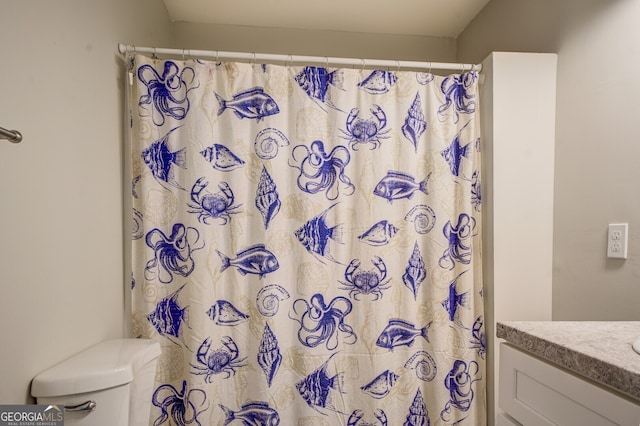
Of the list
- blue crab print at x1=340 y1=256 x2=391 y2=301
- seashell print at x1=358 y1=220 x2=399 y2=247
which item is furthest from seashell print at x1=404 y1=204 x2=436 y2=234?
blue crab print at x1=340 y1=256 x2=391 y2=301

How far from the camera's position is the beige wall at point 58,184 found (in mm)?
912

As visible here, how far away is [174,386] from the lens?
1608 mm

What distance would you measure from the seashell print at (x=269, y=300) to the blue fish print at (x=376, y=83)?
1046 millimetres

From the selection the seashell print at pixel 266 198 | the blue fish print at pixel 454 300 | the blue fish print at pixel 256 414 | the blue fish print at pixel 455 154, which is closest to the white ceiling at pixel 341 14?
the blue fish print at pixel 455 154

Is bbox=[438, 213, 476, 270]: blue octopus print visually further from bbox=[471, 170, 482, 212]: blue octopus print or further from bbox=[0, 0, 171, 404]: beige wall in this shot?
bbox=[0, 0, 171, 404]: beige wall

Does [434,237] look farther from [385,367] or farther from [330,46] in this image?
[330,46]

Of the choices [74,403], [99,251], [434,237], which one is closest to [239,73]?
[99,251]

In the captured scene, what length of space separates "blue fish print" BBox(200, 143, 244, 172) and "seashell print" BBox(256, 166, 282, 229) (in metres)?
0.13

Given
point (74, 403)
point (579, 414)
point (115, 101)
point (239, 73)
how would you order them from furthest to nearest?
point (239, 73) < point (115, 101) < point (74, 403) < point (579, 414)

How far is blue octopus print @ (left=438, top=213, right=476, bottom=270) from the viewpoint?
68.1 inches

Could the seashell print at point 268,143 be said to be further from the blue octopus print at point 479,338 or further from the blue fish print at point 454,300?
the blue octopus print at point 479,338

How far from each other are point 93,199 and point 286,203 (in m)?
0.78

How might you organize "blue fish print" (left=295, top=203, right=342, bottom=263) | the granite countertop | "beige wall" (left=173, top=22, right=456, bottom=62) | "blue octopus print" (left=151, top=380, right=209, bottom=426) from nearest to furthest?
the granite countertop < "blue octopus print" (left=151, top=380, right=209, bottom=426) < "blue fish print" (left=295, top=203, right=342, bottom=263) < "beige wall" (left=173, top=22, right=456, bottom=62)

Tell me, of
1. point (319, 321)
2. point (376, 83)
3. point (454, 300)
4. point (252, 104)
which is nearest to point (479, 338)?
point (454, 300)
